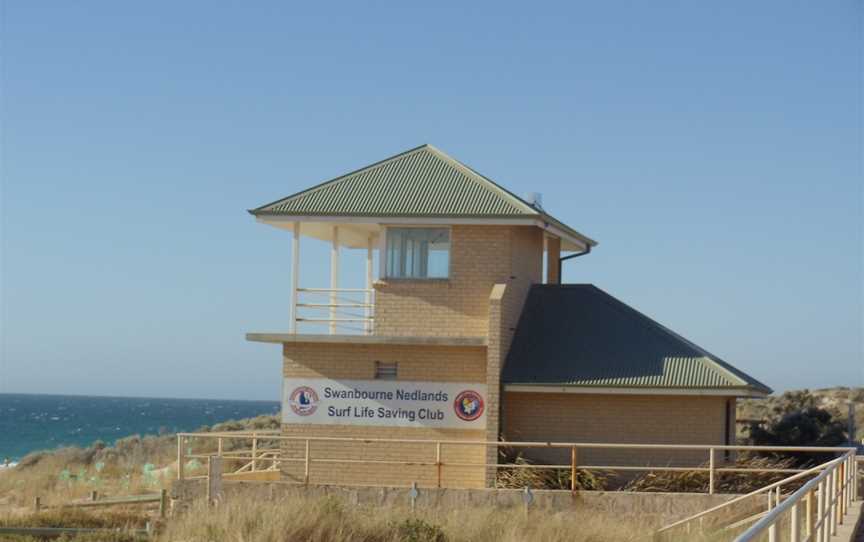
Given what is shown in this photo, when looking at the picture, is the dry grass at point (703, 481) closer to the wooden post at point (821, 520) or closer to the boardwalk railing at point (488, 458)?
the boardwalk railing at point (488, 458)

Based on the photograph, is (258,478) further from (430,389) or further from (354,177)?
(354,177)

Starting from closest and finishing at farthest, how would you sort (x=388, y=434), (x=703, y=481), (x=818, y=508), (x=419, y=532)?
(x=818, y=508), (x=419, y=532), (x=703, y=481), (x=388, y=434)

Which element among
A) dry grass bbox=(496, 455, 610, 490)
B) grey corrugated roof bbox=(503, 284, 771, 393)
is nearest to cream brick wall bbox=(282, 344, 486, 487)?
dry grass bbox=(496, 455, 610, 490)

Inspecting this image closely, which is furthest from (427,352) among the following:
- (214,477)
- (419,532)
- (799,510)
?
(799,510)

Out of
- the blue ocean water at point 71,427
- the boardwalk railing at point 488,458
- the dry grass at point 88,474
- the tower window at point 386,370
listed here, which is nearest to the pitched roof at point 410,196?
the tower window at point 386,370

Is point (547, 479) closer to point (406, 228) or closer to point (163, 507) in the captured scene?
point (406, 228)

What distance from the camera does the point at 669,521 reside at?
2444 cm

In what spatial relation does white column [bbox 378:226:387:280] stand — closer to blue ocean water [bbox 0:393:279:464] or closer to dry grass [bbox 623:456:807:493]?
dry grass [bbox 623:456:807:493]

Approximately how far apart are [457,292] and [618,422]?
13.2 feet

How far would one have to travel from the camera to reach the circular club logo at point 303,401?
91.7 feet

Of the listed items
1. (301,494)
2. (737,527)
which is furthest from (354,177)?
(737,527)

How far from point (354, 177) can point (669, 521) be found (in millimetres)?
9897

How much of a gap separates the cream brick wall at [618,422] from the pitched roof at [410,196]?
12.2ft

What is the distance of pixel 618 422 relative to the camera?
1071 inches
